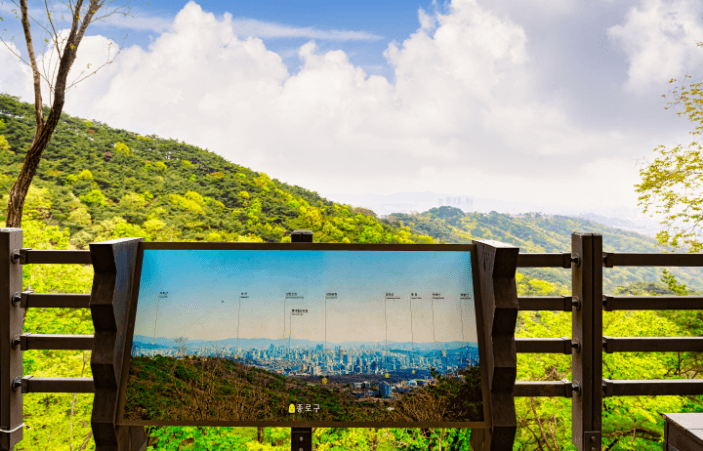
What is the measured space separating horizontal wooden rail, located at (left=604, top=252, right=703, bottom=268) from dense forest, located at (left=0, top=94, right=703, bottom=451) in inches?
112

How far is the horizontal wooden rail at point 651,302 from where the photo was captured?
5.41 ft

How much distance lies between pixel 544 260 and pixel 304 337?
1190 millimetres

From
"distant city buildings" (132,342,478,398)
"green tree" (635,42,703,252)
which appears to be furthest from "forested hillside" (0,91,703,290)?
"distant city buildings" (132,342,478,398)

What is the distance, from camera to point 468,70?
20891mm

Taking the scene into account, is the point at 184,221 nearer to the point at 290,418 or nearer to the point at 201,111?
the point at 201,111

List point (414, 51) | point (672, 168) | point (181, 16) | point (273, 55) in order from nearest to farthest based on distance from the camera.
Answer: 1. point (672, 168)
2. point (181, 16)
3. point (414, 51)
4. point (273, 55)

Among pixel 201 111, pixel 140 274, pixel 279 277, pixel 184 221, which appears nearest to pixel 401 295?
pixel 279 277

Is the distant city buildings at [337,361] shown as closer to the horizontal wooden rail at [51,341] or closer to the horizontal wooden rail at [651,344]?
the horizontal wooden rail at [51,341]

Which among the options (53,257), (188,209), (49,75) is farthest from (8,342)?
(188,209)

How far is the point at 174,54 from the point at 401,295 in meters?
24.1

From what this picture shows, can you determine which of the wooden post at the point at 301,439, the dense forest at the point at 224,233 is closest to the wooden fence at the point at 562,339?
the wooden post at the point at 301,439

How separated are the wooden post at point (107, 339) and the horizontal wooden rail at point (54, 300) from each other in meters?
0.28

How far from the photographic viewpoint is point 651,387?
5.38ft

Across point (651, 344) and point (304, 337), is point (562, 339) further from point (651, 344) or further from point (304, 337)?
point (304, 337)
